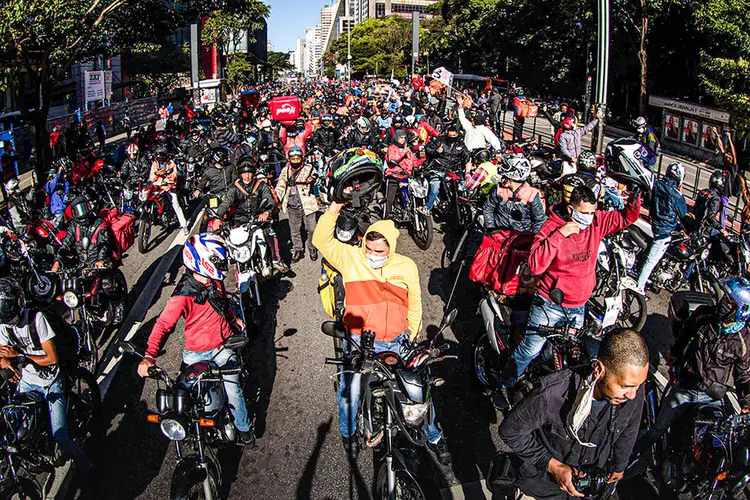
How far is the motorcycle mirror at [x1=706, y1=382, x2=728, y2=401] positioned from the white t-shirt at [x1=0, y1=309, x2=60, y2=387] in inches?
207

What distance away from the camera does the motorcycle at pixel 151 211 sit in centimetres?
1129

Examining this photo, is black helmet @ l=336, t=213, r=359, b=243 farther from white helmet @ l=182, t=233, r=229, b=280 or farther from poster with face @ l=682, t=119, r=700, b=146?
poster with face @ l=682, t=119, r=700, b=146

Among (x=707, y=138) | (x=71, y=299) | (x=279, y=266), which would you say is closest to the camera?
(x=71, y=299)

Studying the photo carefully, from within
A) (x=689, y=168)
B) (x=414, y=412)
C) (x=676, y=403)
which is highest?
(x=689, y=168)

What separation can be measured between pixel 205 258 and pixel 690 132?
2090 centimetres

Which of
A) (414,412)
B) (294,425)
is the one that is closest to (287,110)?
(294,425)

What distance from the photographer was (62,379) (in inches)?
192

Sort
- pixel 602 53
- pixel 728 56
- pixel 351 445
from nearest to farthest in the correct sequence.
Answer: pixel 351 445, pixel 602 53, pixel 728 56

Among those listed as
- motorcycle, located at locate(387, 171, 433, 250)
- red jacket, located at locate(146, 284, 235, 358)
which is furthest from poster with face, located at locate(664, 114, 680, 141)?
red jacket, located at locate(146, 284, 235, 358)

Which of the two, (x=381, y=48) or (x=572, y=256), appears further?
(x=381, y=48)

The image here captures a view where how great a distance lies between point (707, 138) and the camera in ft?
64.0

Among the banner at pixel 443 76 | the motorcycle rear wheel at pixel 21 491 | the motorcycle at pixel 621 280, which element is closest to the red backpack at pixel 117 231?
the motorcycle rear wheel at pixel 21 491

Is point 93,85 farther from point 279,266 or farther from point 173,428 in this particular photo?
point 173,428

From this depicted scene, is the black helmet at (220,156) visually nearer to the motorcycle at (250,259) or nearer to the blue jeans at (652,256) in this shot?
the motorcycle at (250,259)
